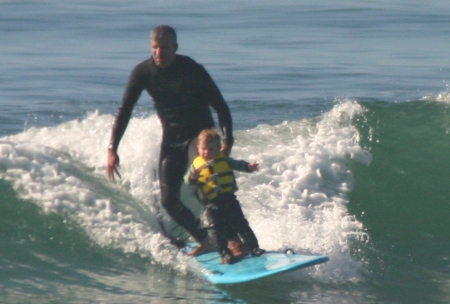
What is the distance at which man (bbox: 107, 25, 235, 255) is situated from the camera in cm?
672

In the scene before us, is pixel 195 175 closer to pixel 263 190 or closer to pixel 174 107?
pixel 174 107

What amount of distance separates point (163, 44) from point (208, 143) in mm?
758

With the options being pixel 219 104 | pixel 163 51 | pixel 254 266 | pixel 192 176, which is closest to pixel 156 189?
pixel 192 176

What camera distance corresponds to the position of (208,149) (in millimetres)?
6684

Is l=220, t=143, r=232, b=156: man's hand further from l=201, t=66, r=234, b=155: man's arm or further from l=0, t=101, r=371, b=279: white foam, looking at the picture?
l=0, t=101, r=371, b=279: white foam

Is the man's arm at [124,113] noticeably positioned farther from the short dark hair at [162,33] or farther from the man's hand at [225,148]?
the man's hand at [225,148]

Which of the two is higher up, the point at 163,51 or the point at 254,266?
the point at 163,51

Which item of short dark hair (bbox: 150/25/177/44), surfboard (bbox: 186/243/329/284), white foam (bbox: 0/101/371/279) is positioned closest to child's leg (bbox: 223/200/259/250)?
surfboard (bbox: 186/243/329/284)

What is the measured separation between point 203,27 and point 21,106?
31.4 feet

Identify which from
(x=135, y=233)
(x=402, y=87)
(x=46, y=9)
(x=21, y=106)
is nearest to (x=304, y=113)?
(x=402, y=87)

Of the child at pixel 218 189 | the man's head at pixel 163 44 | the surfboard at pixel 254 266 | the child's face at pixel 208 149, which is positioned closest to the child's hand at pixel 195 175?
the child at pixel 218 189

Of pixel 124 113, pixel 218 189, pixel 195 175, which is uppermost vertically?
pixel 124 113

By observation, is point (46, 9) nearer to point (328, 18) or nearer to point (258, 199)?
point (328, 18)

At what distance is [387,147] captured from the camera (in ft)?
33.8
